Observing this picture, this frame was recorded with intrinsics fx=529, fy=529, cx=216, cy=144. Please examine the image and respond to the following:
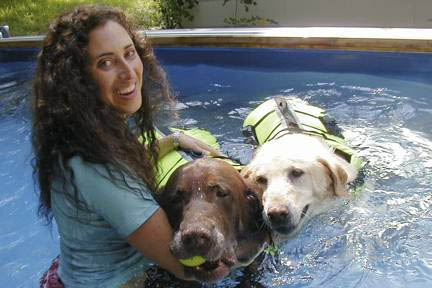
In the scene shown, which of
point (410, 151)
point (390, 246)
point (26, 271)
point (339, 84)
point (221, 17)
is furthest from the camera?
point (221, 17)

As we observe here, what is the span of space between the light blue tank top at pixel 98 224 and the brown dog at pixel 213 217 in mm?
228

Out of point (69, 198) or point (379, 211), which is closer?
point (69, 198)

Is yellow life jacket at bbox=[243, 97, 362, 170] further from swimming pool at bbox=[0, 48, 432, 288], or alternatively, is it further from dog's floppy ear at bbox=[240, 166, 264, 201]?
dog's floppy ear at bbox=[240, 166, 264, 201]

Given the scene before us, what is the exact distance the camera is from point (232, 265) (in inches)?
111

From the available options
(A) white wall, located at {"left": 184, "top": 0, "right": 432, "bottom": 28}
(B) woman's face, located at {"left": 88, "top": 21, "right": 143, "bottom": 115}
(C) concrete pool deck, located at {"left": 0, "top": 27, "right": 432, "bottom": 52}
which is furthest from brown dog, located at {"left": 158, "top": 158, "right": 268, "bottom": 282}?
(A) white wall, located at {"left": 184, "top": 0, "right": 432, "bottom": 28}

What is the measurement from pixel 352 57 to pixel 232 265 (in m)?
5.22

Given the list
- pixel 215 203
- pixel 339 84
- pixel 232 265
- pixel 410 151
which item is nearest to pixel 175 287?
pixel 232 265

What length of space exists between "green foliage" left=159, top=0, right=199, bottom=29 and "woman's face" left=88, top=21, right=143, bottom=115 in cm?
825

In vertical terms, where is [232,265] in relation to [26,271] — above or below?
above

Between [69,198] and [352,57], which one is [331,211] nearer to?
[69,198]

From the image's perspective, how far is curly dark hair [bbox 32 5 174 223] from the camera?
248cm

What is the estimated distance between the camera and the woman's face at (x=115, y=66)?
2576mm

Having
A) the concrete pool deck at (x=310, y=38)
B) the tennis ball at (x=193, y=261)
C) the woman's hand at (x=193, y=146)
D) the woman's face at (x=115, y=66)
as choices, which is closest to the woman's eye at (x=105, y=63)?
the woman's face at (x=115, y=66)

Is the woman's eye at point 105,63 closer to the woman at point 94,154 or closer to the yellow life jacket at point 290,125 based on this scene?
the woman at point 94,154
